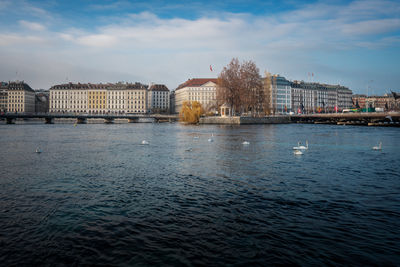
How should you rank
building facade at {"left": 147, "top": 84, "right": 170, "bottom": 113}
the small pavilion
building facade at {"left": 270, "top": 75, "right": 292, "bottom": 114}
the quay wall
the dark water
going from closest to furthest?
the dark water, the quay wall, the small pavilion, building facade at {"left": 270, "top": 75, "right": 292, "bottom": 114}, building facade at {"left": 147, "top": 84, "right": 170, "bottom": 113}

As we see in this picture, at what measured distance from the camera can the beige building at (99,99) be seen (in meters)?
182

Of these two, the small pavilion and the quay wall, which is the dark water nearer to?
the quay wall

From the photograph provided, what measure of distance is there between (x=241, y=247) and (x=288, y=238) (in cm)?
136

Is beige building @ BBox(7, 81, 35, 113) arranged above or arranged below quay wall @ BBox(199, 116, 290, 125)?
above

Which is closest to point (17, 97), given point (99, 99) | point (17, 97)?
point (17, 97)

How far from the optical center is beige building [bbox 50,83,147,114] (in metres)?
182

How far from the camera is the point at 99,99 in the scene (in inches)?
7254

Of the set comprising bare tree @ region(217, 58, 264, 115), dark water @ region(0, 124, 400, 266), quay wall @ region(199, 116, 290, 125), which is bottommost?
dark water @ region(0, 124, 400, 266)

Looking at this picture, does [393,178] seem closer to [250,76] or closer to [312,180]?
[312,180]

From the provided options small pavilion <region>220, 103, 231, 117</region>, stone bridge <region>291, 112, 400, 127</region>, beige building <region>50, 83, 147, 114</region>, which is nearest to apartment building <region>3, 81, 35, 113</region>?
beige building <region>50, 83, 147, 114</region>

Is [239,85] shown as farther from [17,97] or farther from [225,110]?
[17,97]

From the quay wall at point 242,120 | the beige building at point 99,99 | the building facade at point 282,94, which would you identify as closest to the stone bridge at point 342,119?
the quay wall at point 242,120

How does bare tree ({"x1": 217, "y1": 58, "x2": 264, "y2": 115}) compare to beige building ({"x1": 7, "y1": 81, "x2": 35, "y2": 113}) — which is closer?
bare tree ({"x1": 217, "y1": 58, "x2": 264, "y2": 115})

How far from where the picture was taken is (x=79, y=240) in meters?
8.27
